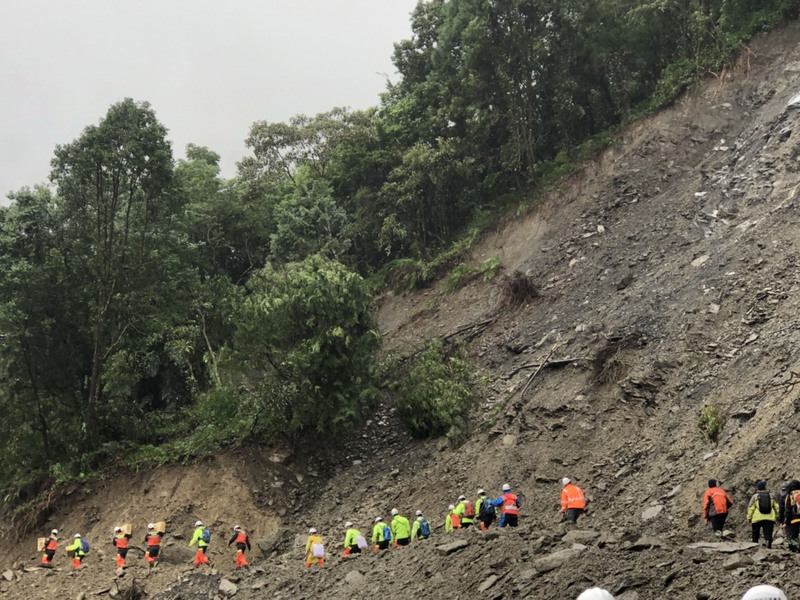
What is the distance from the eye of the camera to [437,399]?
71.1 ft

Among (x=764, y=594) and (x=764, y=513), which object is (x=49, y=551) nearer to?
(x=764, y=513)

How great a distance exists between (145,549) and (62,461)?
5178 mm

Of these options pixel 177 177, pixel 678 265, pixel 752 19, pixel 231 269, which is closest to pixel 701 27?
pixel 752 19

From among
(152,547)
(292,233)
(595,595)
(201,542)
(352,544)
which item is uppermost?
(292,233)

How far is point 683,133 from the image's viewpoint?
27.0 metres

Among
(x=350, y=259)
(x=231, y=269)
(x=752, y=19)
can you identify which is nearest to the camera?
(x=752, y=19)

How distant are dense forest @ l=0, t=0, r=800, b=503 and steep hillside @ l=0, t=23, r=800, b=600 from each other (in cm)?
138

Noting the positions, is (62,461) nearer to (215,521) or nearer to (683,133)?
(215,521)

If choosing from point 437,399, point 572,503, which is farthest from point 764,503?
point 437,399

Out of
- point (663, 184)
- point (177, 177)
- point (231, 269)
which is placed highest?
point (177, 177)

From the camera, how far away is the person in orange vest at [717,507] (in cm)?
1131

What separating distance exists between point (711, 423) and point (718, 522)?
4.02 m

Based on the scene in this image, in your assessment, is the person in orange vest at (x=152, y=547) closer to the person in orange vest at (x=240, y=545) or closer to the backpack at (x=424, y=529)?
the person in orange vest at (x=240, y=545)

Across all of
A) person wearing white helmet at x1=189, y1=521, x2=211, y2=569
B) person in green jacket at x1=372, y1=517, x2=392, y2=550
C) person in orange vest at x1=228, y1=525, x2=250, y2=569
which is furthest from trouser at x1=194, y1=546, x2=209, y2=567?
person in green jacket at x1=372, y1=517, x2=392, y2=550
